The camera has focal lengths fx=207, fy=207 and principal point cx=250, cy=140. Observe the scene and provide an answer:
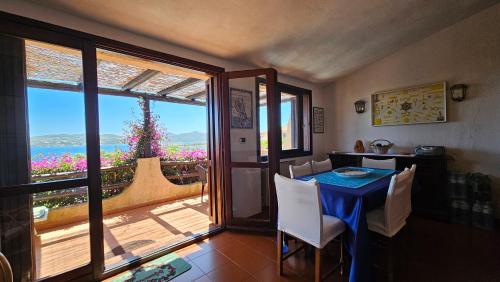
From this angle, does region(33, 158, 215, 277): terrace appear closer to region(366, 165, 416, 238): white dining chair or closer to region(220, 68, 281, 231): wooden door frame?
region(220, 68, 281, 231): wooden door frame

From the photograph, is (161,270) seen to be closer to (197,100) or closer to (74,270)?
(74,270)

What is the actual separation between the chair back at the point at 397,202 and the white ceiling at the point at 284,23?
70.8 inches

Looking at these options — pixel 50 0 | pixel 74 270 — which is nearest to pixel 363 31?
pixel 50 0

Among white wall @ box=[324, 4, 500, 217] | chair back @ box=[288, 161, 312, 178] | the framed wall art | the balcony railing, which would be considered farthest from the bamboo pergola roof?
white wall @ box=[324, 4, 500, 217]

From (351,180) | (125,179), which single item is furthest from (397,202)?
(125,179)

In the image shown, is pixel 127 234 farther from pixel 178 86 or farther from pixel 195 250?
pixel 178 86

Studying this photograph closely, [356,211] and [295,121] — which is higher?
[295,121]

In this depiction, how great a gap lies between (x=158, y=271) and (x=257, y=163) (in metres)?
1.56

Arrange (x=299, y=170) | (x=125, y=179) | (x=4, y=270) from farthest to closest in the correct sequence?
(x=125, y=179)
(x=299, y=170)
(x=4, y=270)

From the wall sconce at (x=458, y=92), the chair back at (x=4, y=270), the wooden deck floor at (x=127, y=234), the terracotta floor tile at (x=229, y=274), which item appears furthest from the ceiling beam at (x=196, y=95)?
the wall sconce at (x=458, y=92)

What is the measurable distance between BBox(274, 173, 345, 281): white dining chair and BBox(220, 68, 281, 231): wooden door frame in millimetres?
814

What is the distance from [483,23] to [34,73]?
5.12 m

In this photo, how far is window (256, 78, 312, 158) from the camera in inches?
145

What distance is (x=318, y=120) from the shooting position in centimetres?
428
